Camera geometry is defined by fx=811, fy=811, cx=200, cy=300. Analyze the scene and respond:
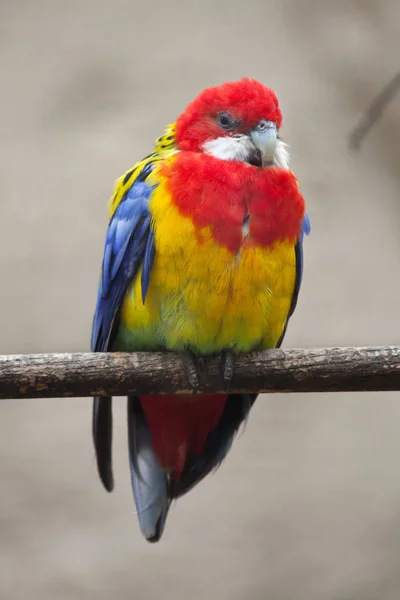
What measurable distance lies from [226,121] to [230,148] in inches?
4.3

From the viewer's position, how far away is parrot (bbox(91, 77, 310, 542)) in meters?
2.35

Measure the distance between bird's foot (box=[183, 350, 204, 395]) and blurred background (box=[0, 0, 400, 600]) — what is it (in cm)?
185

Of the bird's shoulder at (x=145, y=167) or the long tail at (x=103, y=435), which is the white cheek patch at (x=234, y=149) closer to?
the bird's shoulder at (x=145, y=167)

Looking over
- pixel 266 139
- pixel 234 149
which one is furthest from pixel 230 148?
pixel 266 139

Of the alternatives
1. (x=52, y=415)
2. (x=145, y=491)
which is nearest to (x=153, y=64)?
(x=52, y=415)

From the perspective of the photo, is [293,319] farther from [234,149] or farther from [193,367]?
[193,367]

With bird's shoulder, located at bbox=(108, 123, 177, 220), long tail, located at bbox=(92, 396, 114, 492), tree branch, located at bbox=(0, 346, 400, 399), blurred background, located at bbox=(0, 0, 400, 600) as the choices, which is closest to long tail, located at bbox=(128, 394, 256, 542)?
long tail, located at bbox=(92, 396, 114, 492)

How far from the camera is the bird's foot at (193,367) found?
2.34m

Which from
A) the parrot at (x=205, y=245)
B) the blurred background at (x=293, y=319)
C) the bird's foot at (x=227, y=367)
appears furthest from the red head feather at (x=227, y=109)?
the blurred background at (x=293, y=319)

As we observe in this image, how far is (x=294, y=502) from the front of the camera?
4094 millimetres

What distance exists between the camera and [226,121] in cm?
257

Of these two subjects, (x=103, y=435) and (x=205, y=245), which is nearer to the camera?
(x=205, y=245)

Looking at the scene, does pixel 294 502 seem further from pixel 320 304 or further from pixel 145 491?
pixel 145 491

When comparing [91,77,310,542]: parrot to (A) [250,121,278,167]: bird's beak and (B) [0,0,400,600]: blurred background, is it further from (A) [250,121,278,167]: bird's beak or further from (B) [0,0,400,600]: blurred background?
(B) [0,0,400,600]: blurred background
